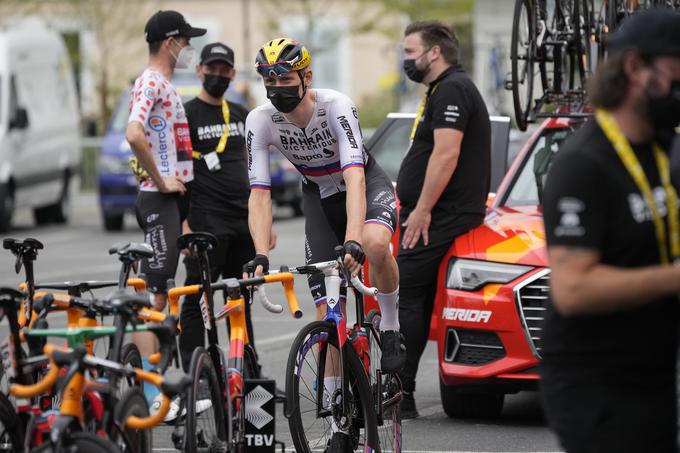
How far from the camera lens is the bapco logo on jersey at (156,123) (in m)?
8.48

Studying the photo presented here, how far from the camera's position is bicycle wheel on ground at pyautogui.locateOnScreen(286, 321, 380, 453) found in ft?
20.7

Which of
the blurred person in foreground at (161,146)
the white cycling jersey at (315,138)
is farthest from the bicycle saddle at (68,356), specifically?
the blurred person in foreground at (161,146)

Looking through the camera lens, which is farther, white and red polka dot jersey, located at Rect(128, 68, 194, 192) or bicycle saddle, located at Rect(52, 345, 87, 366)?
white and red polka dot jersey, located at Rect(128, 68, 194, 192)

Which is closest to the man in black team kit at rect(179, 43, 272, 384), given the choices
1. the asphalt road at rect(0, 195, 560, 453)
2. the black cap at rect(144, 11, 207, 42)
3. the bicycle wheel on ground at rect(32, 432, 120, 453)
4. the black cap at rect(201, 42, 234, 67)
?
the black cap at rect(201, 42, 234, 67)

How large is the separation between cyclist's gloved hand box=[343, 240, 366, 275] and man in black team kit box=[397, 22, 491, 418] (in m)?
1.95

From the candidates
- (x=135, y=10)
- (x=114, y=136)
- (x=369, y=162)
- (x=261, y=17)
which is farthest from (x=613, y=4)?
(x=261, y=17)

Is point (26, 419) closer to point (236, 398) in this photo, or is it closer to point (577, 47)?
point (236, 398)

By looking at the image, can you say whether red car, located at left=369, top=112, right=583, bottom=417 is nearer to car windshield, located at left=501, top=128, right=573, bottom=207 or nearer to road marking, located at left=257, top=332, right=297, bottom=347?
car windshield, located at left=501, top=128, right=573, bottom=207

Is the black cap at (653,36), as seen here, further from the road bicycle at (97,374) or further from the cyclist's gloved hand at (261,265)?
the cyclist's gloved hand at (261,265)

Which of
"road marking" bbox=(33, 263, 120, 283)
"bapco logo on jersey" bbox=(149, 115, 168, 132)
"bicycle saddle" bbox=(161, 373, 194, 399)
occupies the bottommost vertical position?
"road marking" bbox=(33, 263, 120, 283)

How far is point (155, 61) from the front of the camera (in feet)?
28.2

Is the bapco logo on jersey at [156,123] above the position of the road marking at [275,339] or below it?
above

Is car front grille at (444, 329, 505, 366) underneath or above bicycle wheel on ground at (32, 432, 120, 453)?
underneath

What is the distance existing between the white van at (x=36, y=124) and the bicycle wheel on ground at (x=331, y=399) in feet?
49.0
